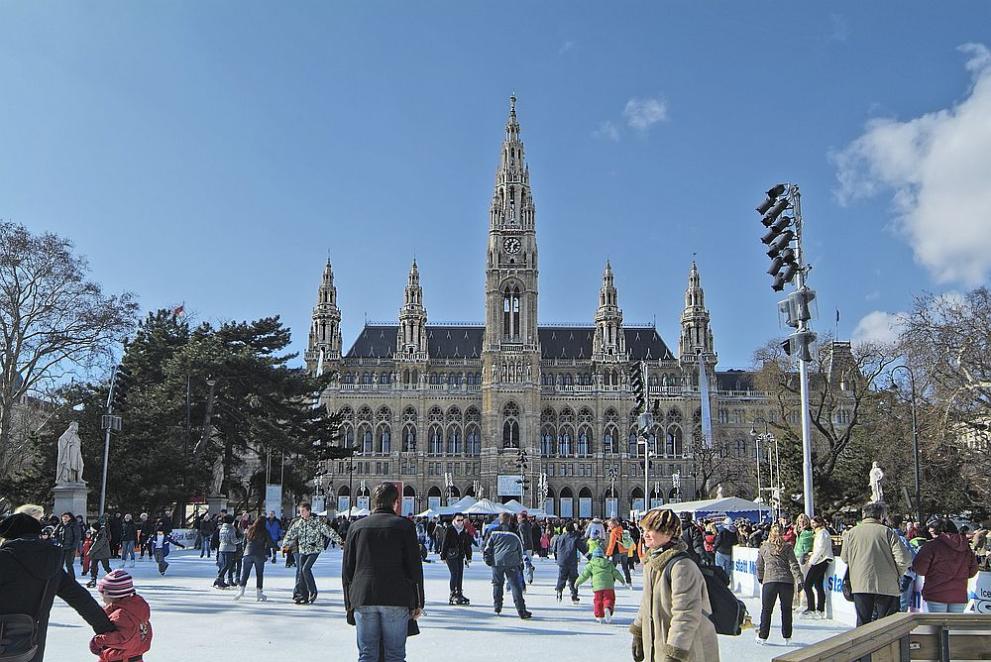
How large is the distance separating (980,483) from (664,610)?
32.6 metres

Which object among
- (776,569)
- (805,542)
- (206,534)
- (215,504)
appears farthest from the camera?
(215,504)

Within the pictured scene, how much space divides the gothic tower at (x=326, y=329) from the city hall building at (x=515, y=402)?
136mm

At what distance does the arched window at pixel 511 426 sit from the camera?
279ft

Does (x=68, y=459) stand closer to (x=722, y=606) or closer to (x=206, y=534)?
(x=206, y=534)

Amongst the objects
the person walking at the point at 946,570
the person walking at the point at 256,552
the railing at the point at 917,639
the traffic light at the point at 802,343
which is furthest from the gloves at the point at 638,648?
the traffic light at the point at 802,343

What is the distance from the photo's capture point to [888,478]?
44.7 m

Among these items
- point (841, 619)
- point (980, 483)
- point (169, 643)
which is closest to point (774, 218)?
point (841, 619)

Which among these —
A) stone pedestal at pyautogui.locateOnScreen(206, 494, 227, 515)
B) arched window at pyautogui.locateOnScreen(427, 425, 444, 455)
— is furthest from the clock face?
stone pedestal at pyautogui.locateOnScreen(206, 494, 227, 515)

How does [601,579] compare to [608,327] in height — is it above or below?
below

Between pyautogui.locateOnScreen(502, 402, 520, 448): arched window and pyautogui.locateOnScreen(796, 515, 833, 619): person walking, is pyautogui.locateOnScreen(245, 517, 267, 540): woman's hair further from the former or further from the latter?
pyautogui.locateOnScreen(502, 402, 520, 448): arched window

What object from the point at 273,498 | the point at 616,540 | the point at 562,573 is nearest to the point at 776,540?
the point at 562,573

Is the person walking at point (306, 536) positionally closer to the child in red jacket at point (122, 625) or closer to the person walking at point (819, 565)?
the person walking at point (819, 565)

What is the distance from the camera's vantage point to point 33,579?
5023mm

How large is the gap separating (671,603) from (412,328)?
8589 cm
